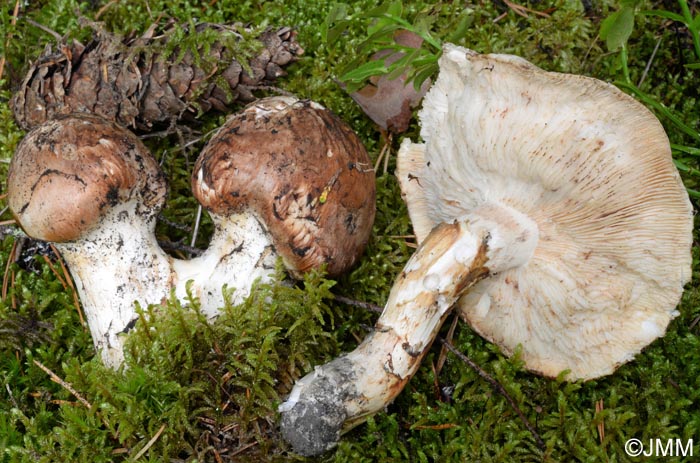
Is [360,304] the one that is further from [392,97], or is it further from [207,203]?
[392,97]

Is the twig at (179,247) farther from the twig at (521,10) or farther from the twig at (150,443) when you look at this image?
the twig at (521,10)

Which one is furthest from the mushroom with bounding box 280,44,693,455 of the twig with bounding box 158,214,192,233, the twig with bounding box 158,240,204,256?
the twig with bounding box 158,214,192,233

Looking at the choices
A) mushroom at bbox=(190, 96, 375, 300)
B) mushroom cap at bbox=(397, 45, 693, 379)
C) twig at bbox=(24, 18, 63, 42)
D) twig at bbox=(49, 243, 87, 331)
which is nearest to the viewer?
mushroom cap at bbox=(397, 45, 693, 379)

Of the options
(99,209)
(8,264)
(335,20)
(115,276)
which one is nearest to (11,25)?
(8,264)

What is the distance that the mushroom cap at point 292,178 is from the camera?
2293 mm

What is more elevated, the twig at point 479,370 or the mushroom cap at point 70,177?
the mushroom cap at point 70,177

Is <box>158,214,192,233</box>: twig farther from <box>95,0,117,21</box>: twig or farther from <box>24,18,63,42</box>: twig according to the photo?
<box>95,0,117,21</box>: twig

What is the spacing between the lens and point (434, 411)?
8.12 ft

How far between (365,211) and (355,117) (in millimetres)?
766

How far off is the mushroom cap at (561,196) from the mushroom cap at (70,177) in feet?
3.80

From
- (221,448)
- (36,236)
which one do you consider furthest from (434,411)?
(36,236)

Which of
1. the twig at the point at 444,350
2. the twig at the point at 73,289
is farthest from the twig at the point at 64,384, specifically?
the twig at the point at 444,350

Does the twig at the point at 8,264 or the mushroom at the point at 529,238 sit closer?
the mushroom at the point at 529,238

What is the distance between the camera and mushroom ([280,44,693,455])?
1.87 meters
